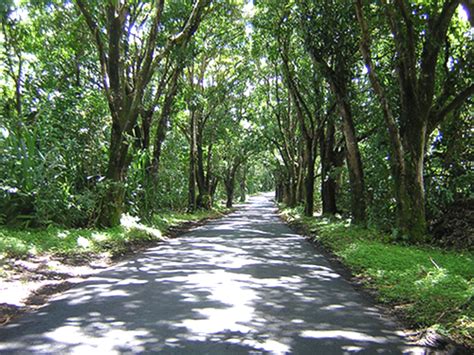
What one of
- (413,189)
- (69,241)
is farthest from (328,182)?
(69,241)

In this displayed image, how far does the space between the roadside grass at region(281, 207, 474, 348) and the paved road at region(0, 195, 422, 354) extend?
0.48 meters

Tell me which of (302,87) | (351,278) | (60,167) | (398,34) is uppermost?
(302,87)

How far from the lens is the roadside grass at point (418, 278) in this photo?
16.0ft

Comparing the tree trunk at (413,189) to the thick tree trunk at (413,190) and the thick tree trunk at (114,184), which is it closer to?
the thick tree trunk at (413,190)

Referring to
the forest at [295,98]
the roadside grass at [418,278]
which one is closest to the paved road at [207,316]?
the roadside grass at [418,278]

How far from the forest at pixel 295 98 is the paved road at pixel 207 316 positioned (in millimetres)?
1348

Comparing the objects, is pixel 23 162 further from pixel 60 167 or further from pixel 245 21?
pixel 245 21

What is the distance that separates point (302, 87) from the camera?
2100 cm

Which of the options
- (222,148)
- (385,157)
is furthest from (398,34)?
(222,148)

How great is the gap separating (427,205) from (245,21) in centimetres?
1318

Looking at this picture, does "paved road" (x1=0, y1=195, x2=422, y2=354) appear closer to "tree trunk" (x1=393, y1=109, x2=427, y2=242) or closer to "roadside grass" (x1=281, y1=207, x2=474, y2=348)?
"roadside grass" (x1=281, y1=207, x2=474, y2=348)

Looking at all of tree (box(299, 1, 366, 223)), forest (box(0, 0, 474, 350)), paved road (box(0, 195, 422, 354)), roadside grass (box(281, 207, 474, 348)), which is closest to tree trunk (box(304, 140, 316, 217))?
forest (box(0, 0, 474, 350))

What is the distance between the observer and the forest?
1016 cm

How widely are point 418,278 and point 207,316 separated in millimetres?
3795
